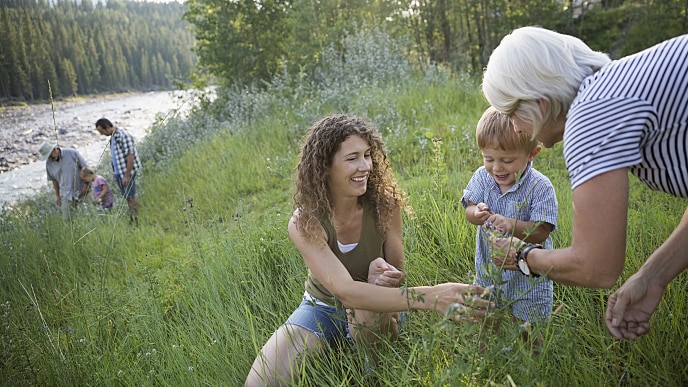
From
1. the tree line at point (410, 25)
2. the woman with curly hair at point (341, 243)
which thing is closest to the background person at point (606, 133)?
the woman with curly hair at point (341, 243)

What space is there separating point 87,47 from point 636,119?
10.5 metres

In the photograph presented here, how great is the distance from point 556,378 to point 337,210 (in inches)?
52.6

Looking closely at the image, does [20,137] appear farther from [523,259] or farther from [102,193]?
[523,259]

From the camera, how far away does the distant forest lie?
20.3 ft

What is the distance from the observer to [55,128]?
3506mm

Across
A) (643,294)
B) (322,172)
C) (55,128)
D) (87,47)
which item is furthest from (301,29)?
(643,294)

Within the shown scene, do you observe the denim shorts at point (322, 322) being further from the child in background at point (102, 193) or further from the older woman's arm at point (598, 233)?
the child in background at point (102, 193)

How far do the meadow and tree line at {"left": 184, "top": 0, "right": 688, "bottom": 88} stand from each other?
491 centimetres

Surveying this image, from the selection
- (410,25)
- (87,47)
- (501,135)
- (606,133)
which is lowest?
(501,135)

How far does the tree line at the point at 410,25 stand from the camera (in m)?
10.1

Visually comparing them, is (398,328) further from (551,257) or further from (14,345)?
(14,345)

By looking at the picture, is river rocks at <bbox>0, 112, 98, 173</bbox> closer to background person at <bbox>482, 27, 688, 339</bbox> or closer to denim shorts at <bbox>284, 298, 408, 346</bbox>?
denim shorts at <bbox>284, 298, 408, 346</bbox>

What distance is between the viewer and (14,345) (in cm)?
285

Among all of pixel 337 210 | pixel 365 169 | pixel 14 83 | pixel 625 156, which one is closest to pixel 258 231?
pixel 337 210
